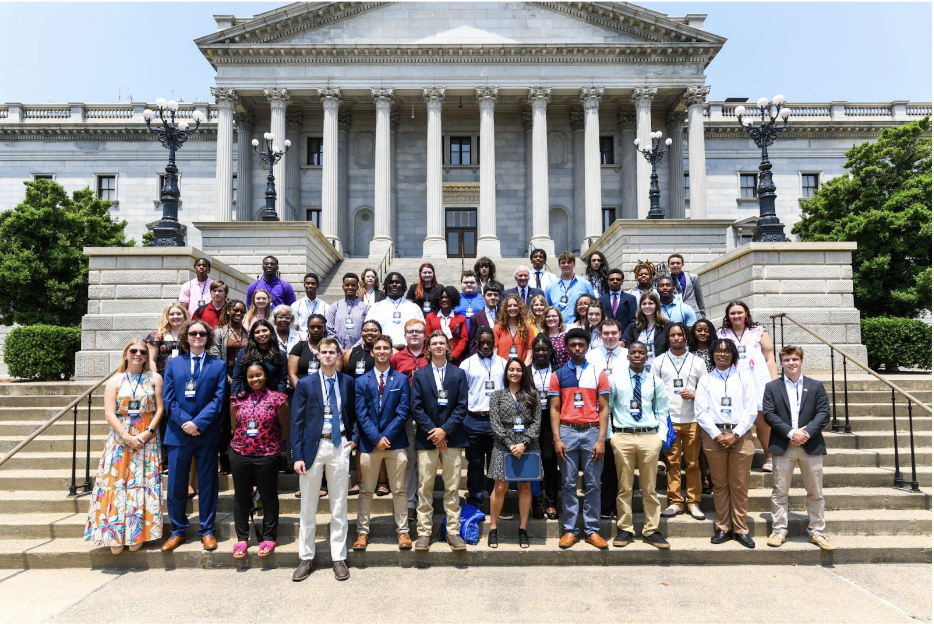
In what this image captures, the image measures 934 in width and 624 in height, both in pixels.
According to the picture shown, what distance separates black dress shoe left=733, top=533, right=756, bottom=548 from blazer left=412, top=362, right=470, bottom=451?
3.36 metres

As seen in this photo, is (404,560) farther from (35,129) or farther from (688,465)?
(35,129)

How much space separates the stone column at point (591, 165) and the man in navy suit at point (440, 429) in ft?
85.1

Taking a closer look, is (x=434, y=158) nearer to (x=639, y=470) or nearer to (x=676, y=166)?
(x=676, y=166)

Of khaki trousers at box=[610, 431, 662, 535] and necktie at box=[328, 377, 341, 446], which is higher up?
necktie at box=[328, 377, 341, 446]

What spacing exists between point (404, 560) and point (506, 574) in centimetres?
117

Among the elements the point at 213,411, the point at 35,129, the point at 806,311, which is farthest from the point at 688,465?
the point at 35,129

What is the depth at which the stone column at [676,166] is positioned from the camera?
3444 cm

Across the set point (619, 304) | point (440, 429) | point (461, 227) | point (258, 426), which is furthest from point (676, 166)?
point (258, 426)

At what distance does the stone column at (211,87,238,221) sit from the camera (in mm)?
31859

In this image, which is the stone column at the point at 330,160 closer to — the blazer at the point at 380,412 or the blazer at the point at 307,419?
the blazer at the point at 380,412

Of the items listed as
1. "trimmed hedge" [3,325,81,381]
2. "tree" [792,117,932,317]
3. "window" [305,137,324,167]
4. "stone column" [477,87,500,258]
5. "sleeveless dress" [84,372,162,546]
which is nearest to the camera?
"sleeveless dress" [84,372,162,546]

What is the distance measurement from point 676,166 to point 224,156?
25.4m

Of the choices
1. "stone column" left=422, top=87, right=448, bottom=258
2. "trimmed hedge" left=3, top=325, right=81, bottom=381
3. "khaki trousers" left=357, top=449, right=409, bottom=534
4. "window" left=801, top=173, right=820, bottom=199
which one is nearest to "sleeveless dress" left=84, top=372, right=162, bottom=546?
"khaki trousers" left=357, top=449, right=409, bottom=534

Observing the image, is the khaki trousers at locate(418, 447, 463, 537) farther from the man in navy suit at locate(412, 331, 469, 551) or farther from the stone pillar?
the stone pillar
